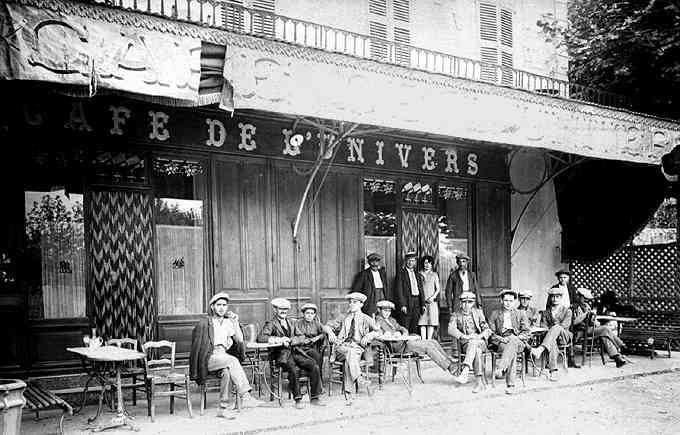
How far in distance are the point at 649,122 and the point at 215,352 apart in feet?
28.0

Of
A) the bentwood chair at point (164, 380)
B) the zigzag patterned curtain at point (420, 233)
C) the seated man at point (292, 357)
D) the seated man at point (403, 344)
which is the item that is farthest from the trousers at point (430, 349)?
the bentwood chair at point (164, 380)

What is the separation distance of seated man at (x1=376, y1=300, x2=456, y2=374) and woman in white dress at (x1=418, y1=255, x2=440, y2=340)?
147 cm

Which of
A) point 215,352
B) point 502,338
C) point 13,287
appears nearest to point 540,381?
point 502,338

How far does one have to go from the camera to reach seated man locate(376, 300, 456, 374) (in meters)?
9.97

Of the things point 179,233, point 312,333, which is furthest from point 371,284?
point 179,233

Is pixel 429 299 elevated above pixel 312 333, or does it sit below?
above

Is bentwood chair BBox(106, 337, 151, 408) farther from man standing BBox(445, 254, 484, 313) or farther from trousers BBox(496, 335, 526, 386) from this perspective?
man standing BBox(445, 254, 484, 313)

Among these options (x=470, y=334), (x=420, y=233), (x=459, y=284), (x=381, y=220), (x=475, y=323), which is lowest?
(x=470, y=334)

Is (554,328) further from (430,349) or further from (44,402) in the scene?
(44,402)

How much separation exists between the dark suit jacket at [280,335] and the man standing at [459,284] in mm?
4120

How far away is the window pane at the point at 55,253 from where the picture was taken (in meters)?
8.62

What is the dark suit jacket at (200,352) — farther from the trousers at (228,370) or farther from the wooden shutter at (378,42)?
the wooden shutter at (378,42)

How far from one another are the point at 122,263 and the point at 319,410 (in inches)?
127

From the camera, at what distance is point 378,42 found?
12805 millimetres
